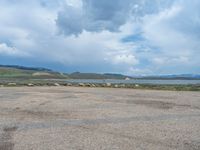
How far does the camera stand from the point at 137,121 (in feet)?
48.7

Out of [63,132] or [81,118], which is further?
[81,118]

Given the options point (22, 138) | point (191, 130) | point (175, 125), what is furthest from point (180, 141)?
point (22, 138)

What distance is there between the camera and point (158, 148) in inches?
377

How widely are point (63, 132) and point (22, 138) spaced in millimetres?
1656

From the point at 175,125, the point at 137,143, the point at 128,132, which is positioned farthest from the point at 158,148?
the point at 175,125

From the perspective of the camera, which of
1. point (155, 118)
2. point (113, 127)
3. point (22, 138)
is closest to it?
point (22, 138)

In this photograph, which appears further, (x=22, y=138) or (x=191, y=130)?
(x=191, y=130)

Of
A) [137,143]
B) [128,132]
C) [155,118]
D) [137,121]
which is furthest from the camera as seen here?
[155,118]

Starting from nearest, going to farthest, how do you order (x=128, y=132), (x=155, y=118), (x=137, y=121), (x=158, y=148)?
(x=158, y=148), (x=128, y=132), (x=137, y=121), (x=155, y=118)

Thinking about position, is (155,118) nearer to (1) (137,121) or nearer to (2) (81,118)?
(1) (137,121)

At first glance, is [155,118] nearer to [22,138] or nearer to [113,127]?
[113,127]

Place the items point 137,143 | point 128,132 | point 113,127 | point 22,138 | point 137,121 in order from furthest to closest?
point 137,121 → point 113,127 → point 128,132 → point 22,138 → point 137,143

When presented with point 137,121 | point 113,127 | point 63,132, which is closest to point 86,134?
point 63,132

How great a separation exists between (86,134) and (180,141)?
10.8 ft
